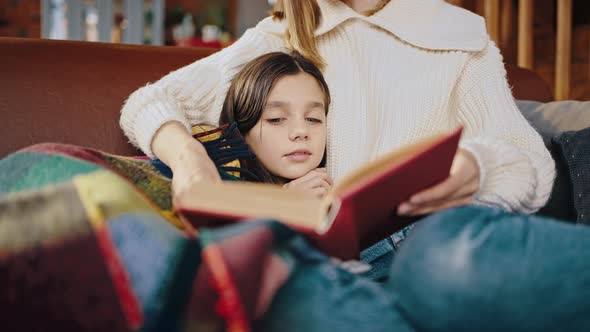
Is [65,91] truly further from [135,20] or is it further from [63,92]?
[135,20]

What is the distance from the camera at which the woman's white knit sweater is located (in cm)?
95

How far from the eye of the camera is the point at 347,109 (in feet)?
3.46

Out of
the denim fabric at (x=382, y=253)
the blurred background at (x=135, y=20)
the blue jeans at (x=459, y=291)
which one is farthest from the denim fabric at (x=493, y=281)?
the blurred background at (x=135, y=20)

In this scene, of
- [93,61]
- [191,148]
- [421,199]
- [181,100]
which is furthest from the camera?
[93,61]

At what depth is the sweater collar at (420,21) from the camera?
1.07m

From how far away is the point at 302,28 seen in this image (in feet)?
3.64

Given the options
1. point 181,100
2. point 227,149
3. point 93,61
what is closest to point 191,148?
point 227,149

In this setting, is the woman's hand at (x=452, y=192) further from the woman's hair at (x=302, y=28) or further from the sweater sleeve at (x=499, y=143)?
the woman's hair at (x=302, y=28)

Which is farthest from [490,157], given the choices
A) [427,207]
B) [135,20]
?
[135,20]

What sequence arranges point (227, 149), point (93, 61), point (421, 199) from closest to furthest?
point (421, 199) → point (227, 149) → point (93, 61)

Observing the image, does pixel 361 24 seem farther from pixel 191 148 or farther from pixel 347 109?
pixel 191 148

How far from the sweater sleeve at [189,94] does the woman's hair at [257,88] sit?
27 millimetres

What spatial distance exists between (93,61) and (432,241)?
2.83 ft

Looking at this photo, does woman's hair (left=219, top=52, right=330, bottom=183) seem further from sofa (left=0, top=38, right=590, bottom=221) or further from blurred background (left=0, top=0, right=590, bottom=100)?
blurred background (left=0, top=0, right=590, bottom=100)
